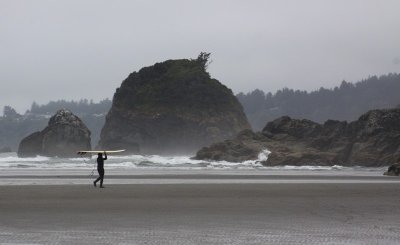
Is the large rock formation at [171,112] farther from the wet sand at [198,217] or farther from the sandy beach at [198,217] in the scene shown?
the sandy beach at [198,217]

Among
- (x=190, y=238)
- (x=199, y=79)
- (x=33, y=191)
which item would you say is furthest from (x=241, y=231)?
(x=199, y=79)

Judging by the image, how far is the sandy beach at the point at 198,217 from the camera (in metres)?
11.1

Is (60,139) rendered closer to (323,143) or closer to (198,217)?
(323,143)

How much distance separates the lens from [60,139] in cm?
9106

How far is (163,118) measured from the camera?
4643 inches

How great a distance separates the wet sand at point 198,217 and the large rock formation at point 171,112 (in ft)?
288

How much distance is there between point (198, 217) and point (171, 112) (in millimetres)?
104273

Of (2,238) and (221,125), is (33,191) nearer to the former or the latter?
(2,238)

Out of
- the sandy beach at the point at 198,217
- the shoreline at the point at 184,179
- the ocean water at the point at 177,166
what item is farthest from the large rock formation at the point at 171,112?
the sandy beach at the point at 198,217

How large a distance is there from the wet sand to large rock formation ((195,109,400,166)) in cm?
3424

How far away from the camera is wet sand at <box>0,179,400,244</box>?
11148mm

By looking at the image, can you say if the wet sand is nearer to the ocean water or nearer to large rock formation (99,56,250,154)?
the ocean water

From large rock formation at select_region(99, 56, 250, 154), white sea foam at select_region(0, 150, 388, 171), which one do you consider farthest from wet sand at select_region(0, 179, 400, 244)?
large rock formation at select_region(99, 56, 250, 154)

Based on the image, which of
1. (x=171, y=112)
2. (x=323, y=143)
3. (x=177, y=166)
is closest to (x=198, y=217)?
(x=177, y=166)
